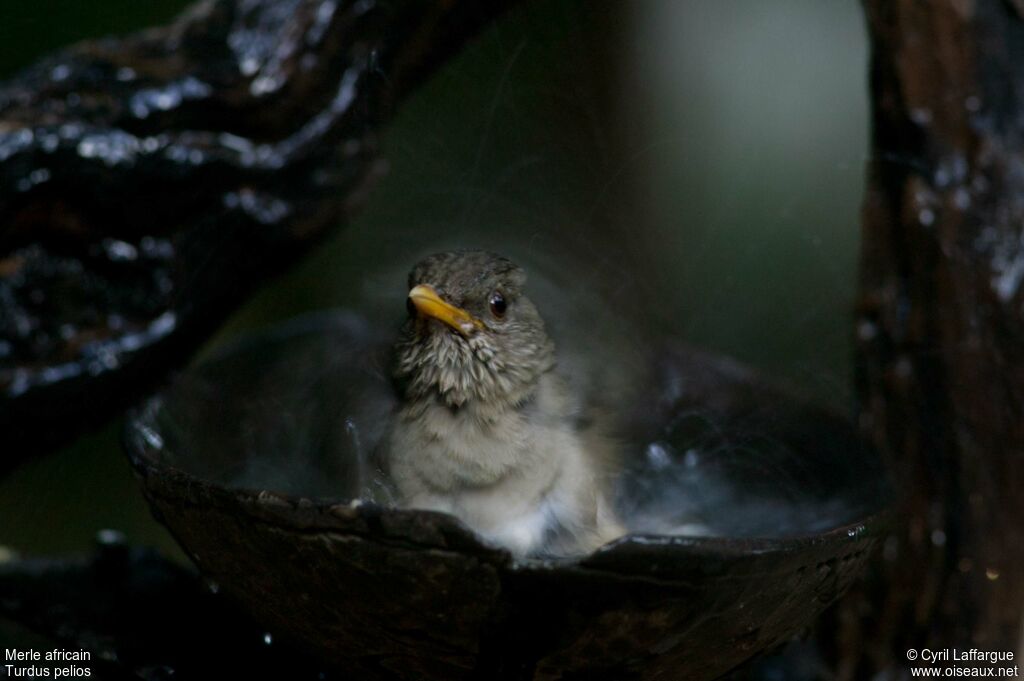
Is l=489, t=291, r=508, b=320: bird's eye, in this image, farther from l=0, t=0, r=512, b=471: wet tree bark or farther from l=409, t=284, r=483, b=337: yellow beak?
l=0, t=0, r=512, b=471: wet tree bark

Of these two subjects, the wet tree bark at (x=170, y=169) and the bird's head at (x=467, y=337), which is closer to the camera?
the bird's head at (x=467, y=337)

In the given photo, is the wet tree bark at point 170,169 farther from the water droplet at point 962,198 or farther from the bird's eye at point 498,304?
the water droplet at point 962,198

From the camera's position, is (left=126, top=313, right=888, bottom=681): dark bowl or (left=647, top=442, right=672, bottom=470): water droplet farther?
(left=647, top=442, right=672, bottom=470): water droplet

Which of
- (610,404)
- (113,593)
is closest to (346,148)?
Result: (610,404)

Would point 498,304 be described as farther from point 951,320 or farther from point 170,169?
point 951,320

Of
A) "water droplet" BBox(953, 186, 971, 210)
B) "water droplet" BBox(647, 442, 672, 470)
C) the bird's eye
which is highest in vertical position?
"water droplet" BBox(953, 186, 971, 210)

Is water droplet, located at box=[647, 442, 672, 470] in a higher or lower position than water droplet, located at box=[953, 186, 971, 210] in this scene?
lower

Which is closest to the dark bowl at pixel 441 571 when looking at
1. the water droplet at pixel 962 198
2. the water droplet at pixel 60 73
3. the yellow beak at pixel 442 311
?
the yellow beak at pixel 442 311

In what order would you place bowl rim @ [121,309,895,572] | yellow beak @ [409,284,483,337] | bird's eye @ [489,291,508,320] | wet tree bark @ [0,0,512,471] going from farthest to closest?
wet tree bark @ [0,0,512,471] < bird's eye @ [489,291,508,320] < yellow beak @ [409,284,483,337] < bowl rim @ [121,309,895,572]

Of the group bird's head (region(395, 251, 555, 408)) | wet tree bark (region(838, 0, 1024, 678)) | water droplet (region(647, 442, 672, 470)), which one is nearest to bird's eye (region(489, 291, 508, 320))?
bird's head (region(395, 251, 555, 408))

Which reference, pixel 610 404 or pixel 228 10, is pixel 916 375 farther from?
pixel 228 10
